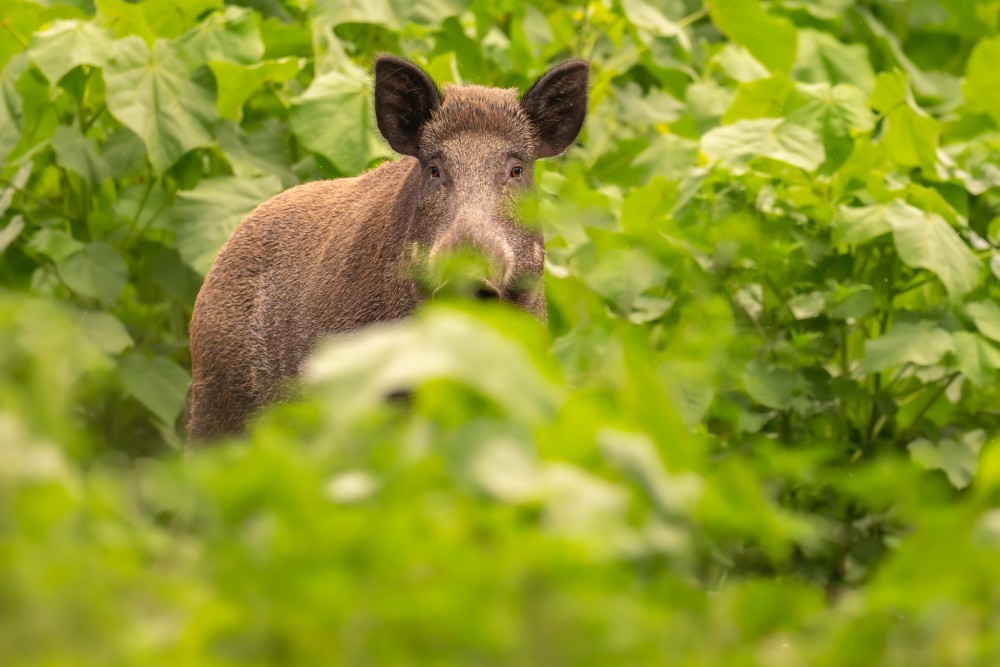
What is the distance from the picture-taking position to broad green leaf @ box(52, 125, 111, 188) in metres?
5.95

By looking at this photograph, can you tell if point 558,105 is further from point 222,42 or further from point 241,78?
point 222,42

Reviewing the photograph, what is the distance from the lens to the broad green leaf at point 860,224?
539 centimetres

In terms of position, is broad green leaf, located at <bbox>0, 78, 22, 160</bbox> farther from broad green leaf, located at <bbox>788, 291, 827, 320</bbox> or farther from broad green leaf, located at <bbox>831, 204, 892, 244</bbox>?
broad green leaf, located at <bbox>831, 204, 892, 244</bbox>

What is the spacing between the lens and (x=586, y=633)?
1.46 m

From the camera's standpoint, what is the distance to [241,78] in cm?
616

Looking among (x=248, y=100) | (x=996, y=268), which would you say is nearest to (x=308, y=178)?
(x=248, y=100)

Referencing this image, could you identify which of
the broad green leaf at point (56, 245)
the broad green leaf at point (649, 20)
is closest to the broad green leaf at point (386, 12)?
the broad green leaf at point (649, 20)

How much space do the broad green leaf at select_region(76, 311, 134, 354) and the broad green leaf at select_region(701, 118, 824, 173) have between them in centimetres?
231

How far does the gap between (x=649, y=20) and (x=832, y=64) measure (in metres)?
1.19

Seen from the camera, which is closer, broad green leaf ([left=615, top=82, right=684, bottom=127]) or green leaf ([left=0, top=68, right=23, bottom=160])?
green leaf ([left=0, top=68, right=23, bottom=160])

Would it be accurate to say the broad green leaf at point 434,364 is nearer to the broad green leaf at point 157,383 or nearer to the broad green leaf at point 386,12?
the broad green leaf at point 157,383

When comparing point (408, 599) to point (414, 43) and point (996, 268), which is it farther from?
point (414, 43)

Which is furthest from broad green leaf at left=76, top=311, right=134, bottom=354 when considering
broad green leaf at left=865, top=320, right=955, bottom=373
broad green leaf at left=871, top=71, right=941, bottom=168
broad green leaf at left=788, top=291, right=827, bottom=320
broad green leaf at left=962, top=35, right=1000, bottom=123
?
broad green leaf at left=962, top=35, right=1000, bottom=123

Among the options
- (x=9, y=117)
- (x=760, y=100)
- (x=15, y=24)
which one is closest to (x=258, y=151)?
(x=9, y=117)
